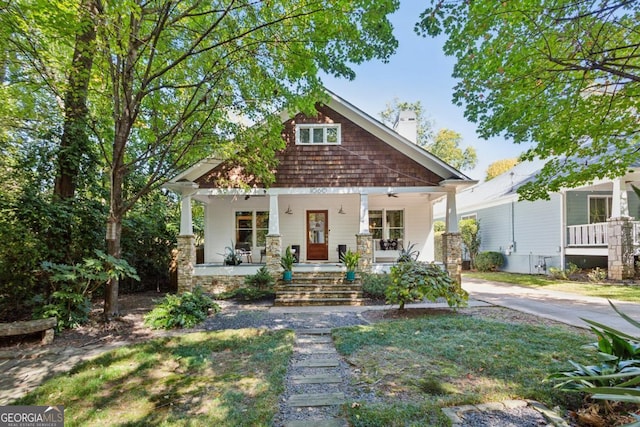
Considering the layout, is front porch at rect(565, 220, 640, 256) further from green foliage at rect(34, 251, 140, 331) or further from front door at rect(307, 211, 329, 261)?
green foliage at rect(34, 251, 140, 331)

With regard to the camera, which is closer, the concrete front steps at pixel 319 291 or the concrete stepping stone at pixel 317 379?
the concrete stepping stone at pixel 317 379

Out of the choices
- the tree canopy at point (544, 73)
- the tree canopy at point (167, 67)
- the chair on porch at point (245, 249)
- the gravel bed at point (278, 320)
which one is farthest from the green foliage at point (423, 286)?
the chair on porch at point (245, 249)

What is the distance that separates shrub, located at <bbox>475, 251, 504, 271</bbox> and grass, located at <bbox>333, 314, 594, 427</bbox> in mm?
11613

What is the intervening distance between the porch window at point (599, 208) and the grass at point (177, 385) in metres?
15.0

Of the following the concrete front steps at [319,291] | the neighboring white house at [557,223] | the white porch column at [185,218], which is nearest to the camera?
the concrete front steps at [319,291]

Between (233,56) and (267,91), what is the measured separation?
104 centimetres

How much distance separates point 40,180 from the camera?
6957 mm

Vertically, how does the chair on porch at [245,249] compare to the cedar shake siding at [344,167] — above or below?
below

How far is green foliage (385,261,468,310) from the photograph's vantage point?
248 inches

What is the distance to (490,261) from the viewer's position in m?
15.9

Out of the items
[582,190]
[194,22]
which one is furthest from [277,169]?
[582,190]

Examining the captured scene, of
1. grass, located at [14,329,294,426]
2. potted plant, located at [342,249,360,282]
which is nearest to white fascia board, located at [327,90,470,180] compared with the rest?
potted plant, located at [342,249,360,282]

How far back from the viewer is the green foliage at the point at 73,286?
5484mm

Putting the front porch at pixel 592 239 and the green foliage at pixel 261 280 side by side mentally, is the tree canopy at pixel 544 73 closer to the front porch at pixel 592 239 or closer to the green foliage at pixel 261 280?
the green foliage at pixel 261 280
